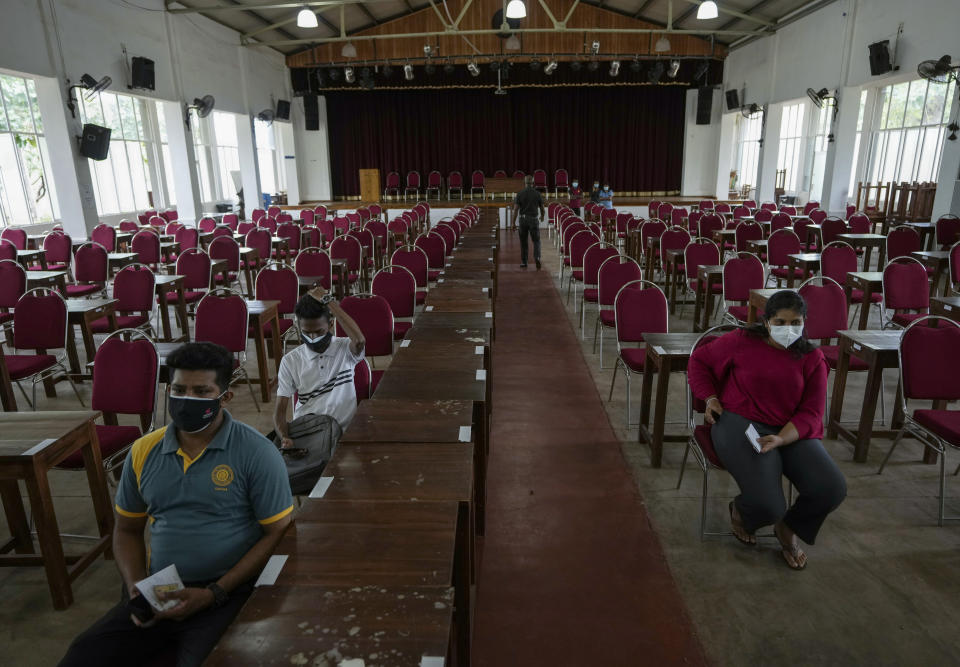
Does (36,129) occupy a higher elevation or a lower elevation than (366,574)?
higher

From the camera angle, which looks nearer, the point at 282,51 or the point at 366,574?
the point at 366,574

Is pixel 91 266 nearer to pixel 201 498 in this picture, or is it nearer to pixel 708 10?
pixel 201 498

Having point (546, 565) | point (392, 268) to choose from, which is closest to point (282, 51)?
point (392, 268)

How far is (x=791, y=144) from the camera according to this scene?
18.6 m

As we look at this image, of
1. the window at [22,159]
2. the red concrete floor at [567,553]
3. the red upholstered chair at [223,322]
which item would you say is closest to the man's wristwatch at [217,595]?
the red concrete floor at [567,553]

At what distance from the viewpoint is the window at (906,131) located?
12.3 metres

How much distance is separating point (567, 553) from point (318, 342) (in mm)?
1722

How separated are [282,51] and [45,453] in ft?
65.0

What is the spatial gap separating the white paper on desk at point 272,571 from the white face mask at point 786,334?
95.6 inches

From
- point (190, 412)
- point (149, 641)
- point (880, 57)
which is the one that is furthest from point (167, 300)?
point (880, 57)

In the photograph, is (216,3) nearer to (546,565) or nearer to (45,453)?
(45,453)

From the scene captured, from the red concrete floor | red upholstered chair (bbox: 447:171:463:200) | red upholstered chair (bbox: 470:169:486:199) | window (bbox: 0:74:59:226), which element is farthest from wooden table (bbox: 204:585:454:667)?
red upholstered chair (bbox: 470:169:486:199)

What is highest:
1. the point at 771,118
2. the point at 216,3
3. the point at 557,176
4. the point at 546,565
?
the point at 216,3

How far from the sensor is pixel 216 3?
13.6 m
